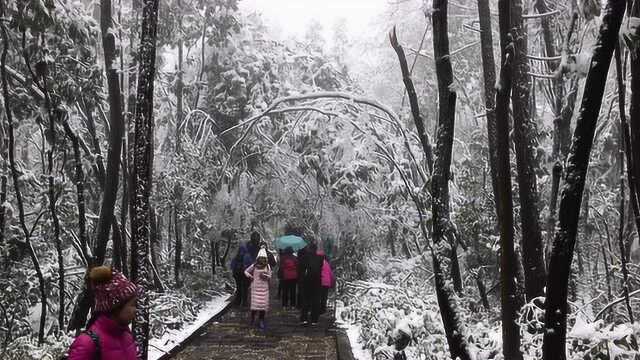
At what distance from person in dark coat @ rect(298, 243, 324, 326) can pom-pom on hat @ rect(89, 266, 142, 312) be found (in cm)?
1048

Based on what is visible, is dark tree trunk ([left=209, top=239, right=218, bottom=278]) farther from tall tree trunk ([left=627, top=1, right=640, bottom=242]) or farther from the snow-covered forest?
tall tree trunk ([left=627, top=1, right=640, bottom=242])

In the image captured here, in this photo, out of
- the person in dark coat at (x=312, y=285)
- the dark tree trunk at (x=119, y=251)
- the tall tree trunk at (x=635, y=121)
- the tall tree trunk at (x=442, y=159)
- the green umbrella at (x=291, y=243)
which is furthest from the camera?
the green umbrella at (x=291, y=243)

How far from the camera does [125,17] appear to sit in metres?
19.0

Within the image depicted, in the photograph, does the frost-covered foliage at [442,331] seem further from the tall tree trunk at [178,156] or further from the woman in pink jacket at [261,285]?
the tall tree trunk at [178,156]

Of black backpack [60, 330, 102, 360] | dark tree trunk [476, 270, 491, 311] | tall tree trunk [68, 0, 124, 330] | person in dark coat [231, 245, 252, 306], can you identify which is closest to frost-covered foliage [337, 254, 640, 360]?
dark tree trunk [476, 270, 491, 311]

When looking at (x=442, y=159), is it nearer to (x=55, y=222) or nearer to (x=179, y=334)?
(x=55, y=222)

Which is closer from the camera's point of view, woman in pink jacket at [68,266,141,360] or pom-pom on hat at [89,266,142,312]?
woman in pink jacket at [68,266,141,360]

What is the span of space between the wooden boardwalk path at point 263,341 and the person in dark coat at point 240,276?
171 cm

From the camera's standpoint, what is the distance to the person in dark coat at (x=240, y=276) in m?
17.6

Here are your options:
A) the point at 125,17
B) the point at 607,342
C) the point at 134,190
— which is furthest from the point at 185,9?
the point at 607,342

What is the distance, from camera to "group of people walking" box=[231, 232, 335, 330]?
549 inches

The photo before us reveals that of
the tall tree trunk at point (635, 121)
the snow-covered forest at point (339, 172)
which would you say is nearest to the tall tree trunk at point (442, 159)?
the snow-covered forest at point (339, 172)

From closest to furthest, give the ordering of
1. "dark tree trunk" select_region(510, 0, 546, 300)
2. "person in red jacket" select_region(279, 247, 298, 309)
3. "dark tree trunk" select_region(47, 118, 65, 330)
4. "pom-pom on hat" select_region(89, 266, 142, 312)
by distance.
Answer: "pom-pom on hat" select_region(89, 266, 142, 312) < "dark tree trunk" select_region(510, 0, 546, 300) < "dark tree trunk" select_region(47, 118, 65, 330) < "person in red jacket" select_region(279, 247, 298, 309)

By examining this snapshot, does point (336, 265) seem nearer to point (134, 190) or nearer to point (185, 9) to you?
point (185, 9)
